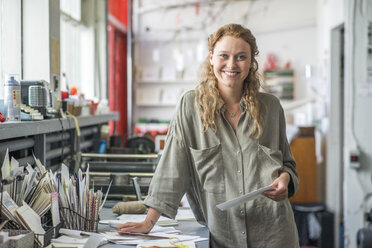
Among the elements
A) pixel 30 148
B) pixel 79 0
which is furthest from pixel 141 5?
pixel 30 148

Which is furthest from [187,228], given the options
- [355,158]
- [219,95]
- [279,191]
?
[355,158]

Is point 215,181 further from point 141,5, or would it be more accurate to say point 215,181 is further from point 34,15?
point 141,5

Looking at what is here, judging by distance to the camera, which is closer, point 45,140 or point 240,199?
point 240,199

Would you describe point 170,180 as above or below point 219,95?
below

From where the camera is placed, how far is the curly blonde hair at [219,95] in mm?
1982

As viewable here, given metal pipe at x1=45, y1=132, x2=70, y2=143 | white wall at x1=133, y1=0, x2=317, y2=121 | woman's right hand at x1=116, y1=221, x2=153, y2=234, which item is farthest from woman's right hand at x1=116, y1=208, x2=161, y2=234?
white wall at x1=133, y1=0, x2=317, y2=121

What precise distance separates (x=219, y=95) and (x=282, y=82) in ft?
18.5

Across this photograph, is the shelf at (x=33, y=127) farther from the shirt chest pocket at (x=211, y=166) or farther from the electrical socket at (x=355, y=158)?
the electrical socket at (x=355, y=158)

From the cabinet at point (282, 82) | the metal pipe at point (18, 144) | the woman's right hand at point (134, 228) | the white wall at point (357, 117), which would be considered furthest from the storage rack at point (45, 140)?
the cabinet at point (282, 82)

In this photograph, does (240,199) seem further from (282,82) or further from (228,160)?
(282,82)

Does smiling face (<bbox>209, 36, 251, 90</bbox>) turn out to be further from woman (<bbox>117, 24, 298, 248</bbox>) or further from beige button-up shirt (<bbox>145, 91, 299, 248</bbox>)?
beige button-up shirt (<bbox>145, 91, 299, 248</bbox>)

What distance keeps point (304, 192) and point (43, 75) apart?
3561 millimetres

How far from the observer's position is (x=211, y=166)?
1.98m

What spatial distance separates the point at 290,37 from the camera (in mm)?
7570
